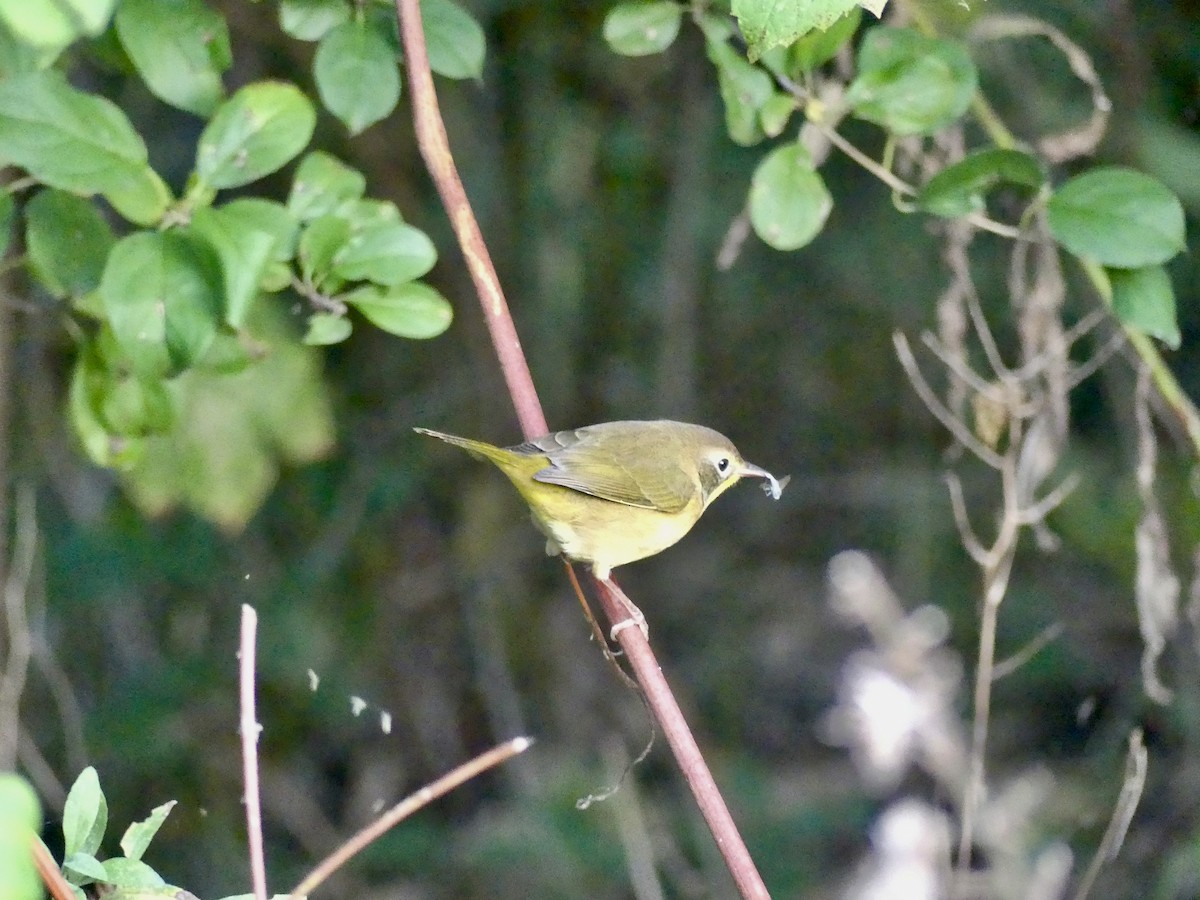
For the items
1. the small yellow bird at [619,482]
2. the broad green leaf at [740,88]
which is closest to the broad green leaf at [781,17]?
the broad green leaf at [740,88]

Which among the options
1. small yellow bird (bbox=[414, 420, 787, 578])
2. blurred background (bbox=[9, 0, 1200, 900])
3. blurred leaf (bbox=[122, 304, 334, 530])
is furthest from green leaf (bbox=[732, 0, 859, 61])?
blurred background (bbox=[9, 0, 1200, 900])

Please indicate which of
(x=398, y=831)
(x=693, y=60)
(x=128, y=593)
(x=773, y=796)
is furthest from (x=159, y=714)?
(x=693, y=60)

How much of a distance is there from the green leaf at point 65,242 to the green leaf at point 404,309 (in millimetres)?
409

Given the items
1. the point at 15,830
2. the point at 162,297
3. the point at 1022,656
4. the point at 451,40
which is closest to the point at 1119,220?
the point at 451,40

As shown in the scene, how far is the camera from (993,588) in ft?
9.99

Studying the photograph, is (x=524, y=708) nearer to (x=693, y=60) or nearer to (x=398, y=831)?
(x=398, y=831)

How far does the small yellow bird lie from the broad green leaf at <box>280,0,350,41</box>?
899mm

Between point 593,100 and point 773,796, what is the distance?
9.35 feet

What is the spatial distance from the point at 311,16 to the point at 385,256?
439 millimetres

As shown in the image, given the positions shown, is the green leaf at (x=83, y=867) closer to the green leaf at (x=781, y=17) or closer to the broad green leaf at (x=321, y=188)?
the broad green leaf at (x=321, y=188)

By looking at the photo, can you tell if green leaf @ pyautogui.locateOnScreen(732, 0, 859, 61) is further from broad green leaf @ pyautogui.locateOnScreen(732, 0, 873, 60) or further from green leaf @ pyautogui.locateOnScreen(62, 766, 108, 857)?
green leaf @ pyautogui.locateOnScreen(62, 766, 108, 857)

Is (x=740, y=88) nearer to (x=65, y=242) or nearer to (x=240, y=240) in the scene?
(x=240, y=240)

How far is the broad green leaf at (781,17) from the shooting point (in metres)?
1.72

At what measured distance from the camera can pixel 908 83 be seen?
2.35m
